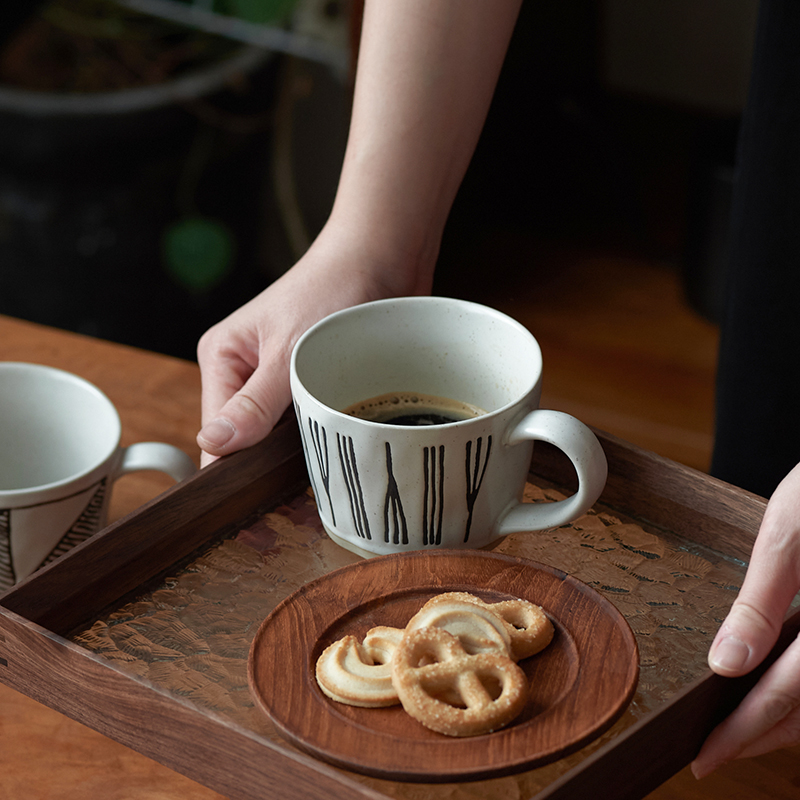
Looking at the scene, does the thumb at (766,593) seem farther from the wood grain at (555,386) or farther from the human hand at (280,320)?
the human hand at (280,320)

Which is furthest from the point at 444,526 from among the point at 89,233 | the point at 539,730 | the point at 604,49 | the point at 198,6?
the point at 604,49

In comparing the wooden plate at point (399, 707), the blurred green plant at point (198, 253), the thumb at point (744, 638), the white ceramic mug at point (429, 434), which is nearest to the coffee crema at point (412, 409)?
the white ceramic mug at point (429, 434)

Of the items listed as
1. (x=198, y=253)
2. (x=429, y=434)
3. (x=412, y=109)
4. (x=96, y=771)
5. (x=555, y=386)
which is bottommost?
(x=555, y=386)

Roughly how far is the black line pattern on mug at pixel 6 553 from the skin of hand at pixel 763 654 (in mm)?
425

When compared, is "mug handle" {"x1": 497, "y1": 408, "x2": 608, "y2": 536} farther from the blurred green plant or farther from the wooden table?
the blurred green plant

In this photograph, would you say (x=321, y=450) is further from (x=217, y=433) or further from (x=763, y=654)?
(x=763, y=654)

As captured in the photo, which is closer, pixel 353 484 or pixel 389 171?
pixel 353 484

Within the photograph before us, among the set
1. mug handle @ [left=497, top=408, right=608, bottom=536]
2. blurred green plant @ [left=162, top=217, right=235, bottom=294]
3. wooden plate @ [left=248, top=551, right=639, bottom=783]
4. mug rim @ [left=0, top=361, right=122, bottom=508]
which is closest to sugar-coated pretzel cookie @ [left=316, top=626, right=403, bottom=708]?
wooden plate @ [left=248, top=551, right=639, bottom=783]

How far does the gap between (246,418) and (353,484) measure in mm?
125

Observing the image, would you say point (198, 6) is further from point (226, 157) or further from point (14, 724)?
point (14, 724)

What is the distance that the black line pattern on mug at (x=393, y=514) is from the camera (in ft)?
1.68

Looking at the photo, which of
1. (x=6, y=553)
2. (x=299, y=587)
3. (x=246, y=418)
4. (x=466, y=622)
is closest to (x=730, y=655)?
(x=466, y=622)

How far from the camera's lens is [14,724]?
1.86 feet

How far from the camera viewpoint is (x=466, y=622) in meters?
0.47
